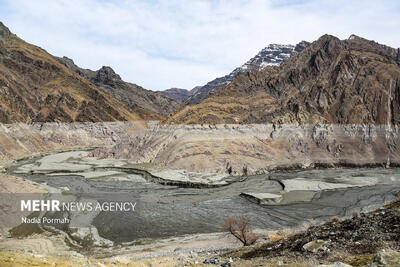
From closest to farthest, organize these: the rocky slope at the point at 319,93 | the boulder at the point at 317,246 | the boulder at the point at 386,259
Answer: the boulder at the point at 386,259 → the boulder at the point at 317,246 → the rocky slope at the point at 319,93

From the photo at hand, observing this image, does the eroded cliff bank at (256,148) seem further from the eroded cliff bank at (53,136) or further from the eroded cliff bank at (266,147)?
the eroded cliff bank at (53,136)

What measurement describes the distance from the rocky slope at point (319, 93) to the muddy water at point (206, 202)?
1766cm

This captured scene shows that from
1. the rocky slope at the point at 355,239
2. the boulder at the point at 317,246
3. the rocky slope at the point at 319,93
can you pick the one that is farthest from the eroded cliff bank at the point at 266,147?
the boulder at the point at 317,246

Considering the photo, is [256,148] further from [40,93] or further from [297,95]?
[40,93]

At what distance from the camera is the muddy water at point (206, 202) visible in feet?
96.5

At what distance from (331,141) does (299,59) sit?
32.7m

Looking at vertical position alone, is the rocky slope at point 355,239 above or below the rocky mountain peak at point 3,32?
below

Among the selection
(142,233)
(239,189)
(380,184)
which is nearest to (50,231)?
(142,233)

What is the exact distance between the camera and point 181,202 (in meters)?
37.2

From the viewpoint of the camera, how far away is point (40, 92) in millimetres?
112438

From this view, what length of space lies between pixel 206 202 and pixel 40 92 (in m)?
104

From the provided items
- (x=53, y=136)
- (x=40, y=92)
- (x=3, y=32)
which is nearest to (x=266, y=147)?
(x=53, y=136)

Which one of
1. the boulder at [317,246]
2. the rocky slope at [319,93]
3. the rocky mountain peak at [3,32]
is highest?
the rocky mountain peak at [3,32]

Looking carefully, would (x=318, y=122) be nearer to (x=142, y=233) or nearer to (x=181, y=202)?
(x=181, y=202)
